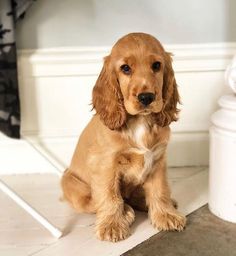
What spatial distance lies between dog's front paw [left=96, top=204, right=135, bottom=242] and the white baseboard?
23.4 inches

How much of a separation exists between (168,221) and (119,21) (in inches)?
32.4

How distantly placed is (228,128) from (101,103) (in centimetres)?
40

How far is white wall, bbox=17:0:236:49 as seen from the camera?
1.80 m

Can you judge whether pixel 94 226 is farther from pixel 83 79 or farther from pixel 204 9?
pixel 204 9

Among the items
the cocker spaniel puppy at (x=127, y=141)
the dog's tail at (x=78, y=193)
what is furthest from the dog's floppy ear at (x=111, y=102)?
the dog's tail at (x=78, y=193)

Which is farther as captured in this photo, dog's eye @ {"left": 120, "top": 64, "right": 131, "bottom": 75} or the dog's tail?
the dog's tail

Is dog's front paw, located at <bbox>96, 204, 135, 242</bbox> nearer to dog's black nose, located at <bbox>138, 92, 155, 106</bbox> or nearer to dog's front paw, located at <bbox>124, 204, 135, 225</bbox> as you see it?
dog's front paw, located at <bbox>124, 204, 135, 225</bbox>

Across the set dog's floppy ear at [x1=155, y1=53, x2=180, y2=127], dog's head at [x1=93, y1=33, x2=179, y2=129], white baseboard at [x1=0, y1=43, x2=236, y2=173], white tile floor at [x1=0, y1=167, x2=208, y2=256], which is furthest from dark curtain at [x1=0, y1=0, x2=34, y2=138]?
dog's floppy ear at [x1=155, y1=53, x2=180, y2=127]

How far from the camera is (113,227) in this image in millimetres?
1375

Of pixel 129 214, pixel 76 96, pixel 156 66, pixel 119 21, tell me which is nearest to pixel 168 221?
pixel 129 214

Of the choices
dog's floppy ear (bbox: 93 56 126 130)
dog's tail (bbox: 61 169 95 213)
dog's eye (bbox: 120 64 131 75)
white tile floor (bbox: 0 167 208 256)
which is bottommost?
white tile floor (bbox: 0 167 208 256)

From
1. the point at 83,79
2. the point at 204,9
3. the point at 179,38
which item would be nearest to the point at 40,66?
the point at 83,79

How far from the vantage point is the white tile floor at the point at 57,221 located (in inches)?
52.6

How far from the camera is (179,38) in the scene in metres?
1.86
